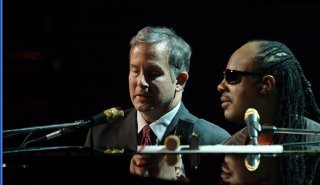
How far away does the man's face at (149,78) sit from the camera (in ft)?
8.13

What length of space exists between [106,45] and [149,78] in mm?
672

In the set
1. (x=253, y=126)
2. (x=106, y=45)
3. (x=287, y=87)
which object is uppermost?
(x=106, y=45)

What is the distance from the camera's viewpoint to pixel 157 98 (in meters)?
2.51

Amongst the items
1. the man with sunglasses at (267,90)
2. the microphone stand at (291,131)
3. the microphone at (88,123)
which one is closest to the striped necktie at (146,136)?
the man with sunglasses at (267,90)

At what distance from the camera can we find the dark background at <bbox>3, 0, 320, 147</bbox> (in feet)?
9.53

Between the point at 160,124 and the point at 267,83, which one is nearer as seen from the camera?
the point at 267,83

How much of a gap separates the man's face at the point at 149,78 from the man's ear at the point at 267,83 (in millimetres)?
426

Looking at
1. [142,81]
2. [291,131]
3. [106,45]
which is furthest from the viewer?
[106,45]

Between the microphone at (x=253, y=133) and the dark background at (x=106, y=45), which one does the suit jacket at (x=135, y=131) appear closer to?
the dark background at (x=106, y=45)

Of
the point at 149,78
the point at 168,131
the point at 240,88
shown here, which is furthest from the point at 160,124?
the point at 240,88

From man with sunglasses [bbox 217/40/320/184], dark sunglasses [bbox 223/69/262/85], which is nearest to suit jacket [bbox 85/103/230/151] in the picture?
man with sunglasses [bbox 217/40/320/184]

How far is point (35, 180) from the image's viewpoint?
1981mm

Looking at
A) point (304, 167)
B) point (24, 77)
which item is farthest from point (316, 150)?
point (24, 77)

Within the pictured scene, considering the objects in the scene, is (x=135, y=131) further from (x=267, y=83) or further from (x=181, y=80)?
(x=267, y=83)
